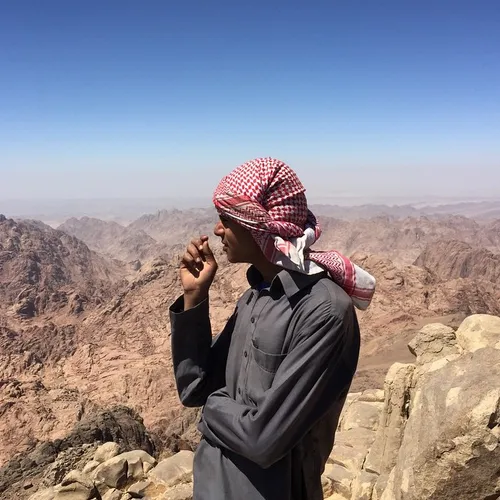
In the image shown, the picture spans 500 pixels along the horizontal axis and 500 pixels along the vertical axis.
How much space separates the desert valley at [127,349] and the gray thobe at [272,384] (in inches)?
33.2

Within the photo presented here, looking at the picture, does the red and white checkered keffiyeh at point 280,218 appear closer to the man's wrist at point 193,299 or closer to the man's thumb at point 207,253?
the man's thumb at point 207,253

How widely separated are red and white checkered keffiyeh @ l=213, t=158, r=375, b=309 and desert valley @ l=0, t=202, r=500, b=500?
857mm

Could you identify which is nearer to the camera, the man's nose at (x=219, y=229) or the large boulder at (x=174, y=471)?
the man's nose at (x=219, y=229)

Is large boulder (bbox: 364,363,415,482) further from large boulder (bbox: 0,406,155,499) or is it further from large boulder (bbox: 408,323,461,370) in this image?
large boulder (bbox: 0,406,155,499)

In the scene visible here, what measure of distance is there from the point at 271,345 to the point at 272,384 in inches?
4.7

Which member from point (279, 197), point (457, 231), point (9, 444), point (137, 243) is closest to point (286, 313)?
point (279, 197)

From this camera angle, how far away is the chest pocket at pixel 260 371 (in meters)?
1.35

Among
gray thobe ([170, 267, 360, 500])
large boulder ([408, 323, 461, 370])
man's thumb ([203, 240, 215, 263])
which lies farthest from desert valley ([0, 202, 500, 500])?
man's thumb ([203, 240, 215, 263])

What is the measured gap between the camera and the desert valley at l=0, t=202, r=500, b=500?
23.3 ft

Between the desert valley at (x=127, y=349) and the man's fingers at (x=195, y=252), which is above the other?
the man's fingers at (x=195, y=252)

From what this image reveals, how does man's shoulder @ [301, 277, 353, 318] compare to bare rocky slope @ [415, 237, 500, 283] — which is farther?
bare rocky slope @ [415, 237, 500, 283]

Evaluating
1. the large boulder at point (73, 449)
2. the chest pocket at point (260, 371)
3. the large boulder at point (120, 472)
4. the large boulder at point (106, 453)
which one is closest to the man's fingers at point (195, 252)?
the chest pocket at point (260, 371)

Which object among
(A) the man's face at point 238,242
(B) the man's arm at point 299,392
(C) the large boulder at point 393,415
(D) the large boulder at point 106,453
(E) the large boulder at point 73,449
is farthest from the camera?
(E) the large boulder at point 73,449

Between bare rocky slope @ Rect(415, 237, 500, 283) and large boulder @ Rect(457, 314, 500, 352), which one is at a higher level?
large boulder @ Rect(457, 314, 500, 352)
